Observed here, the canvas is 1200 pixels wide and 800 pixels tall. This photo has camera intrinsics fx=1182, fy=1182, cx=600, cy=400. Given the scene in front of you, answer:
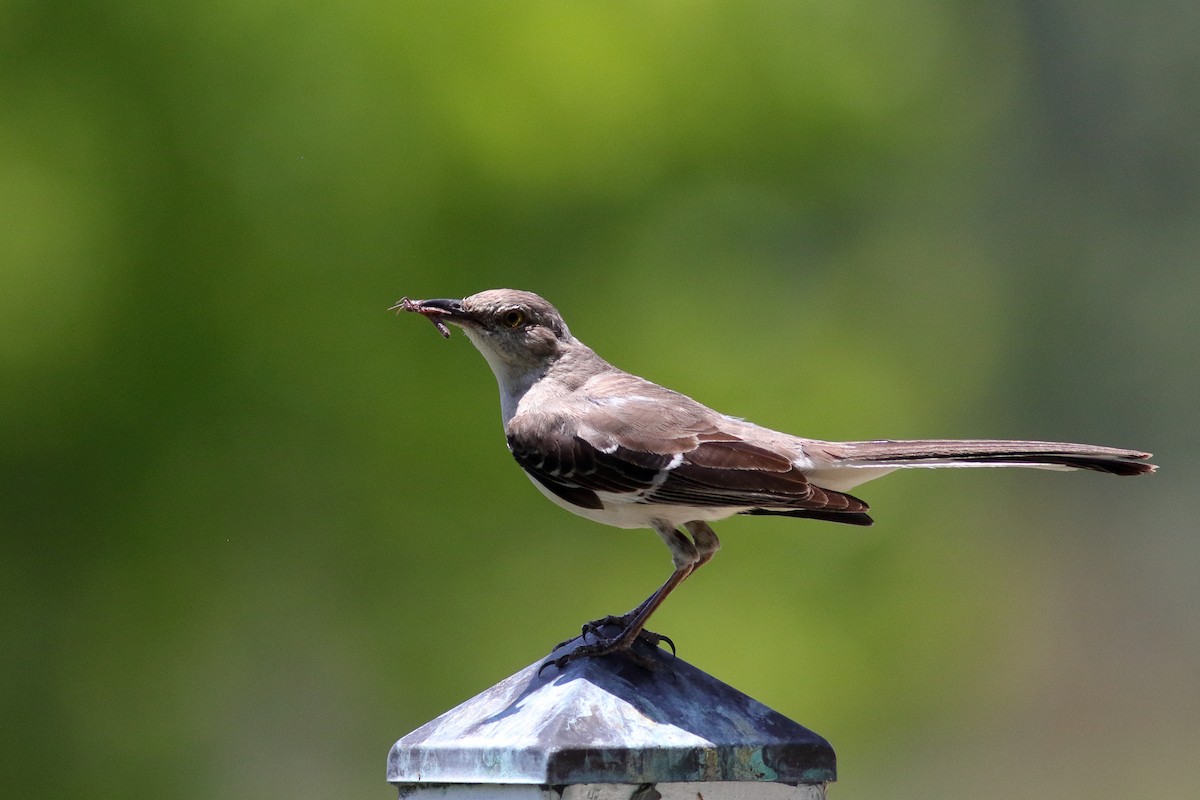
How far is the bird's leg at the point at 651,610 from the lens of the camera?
2678 mm

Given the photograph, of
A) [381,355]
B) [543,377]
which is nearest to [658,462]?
[543,377]

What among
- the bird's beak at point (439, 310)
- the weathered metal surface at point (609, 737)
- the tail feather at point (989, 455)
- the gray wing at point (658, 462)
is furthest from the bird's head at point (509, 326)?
the weathered metal surface at point (609, 737)

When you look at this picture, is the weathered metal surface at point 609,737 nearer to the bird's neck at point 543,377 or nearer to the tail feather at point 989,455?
the tail feather at point 989,455

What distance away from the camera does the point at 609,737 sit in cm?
222

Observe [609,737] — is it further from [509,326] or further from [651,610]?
[509,326]

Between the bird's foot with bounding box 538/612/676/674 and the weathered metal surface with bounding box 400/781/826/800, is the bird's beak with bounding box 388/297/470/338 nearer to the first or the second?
the bird's foot with bounding box 538/612/676/674

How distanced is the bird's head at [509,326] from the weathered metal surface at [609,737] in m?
1.98

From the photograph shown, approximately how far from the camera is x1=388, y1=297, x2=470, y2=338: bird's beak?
13.5ft

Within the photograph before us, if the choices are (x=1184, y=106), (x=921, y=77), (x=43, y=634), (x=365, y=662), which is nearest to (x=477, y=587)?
(x=365, y=662)

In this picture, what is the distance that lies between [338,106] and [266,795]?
5.03m

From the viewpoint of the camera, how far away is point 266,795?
8.64 meters

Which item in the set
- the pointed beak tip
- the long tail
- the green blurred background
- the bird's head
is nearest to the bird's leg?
the long tail

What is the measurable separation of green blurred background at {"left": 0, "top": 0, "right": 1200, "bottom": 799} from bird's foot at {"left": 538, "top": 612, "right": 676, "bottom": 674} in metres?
5.17

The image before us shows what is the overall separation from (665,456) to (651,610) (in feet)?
2.20
